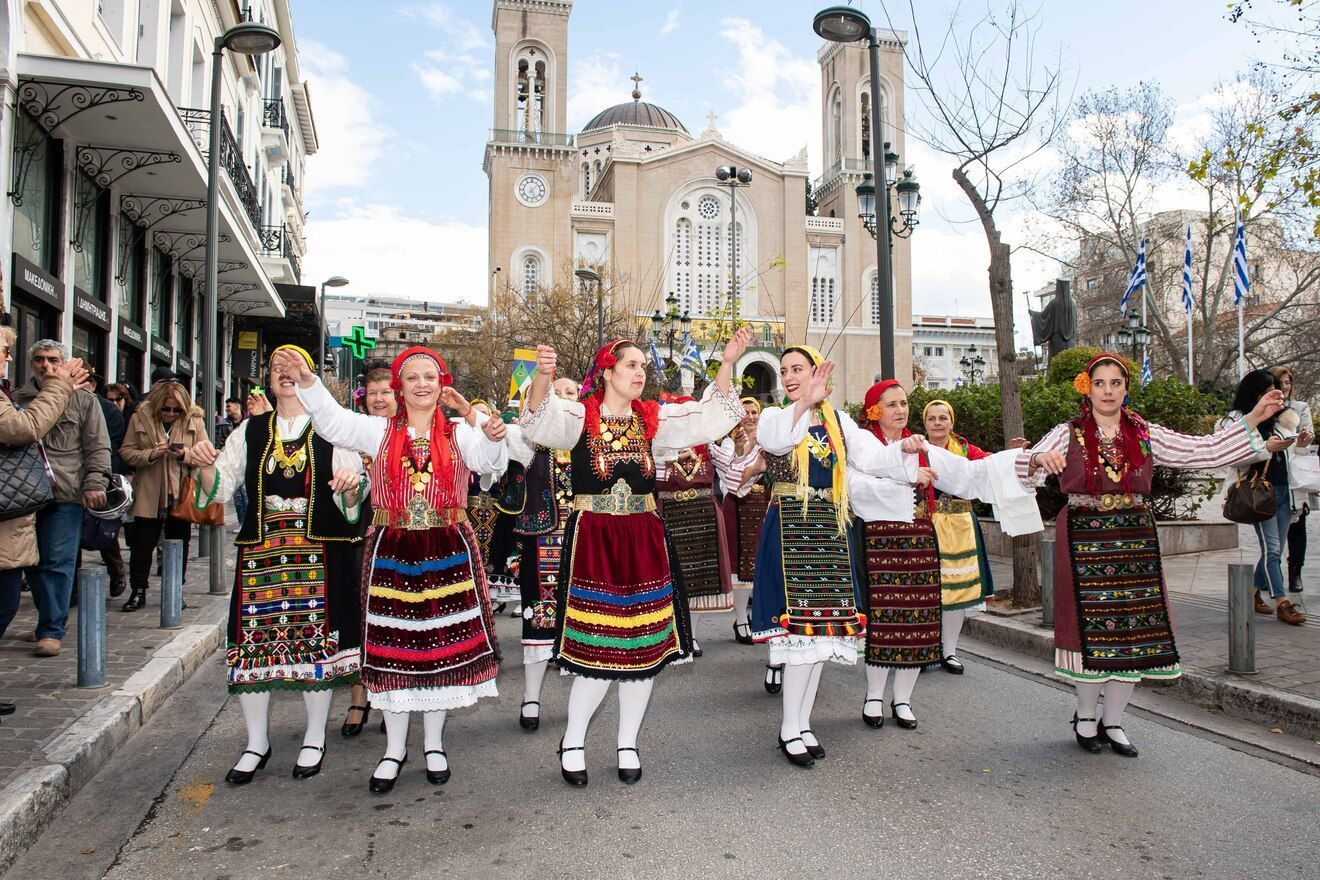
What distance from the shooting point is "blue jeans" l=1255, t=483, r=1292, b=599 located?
769 cm

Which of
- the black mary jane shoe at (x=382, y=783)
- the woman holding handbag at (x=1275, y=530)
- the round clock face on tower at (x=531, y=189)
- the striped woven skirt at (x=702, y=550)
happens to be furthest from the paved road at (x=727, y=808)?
the round clock face on tower at (x=531, y=189)

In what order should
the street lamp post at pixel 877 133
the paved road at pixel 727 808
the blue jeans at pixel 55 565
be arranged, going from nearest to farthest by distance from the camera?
the paved road at pixel 727 808, the blue jeans at pixel 55 565, the street lamp post at pixel 877 133

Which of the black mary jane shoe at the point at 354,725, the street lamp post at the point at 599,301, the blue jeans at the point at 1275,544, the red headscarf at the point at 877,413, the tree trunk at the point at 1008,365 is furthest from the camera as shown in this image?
the street lamp post at the point at 599,301

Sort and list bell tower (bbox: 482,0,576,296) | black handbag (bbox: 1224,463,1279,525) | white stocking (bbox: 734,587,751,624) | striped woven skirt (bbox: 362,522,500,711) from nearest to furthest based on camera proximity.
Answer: striped woven skirt (bbox: 362,522,500,711) < black handbag (bbox: 1224,463,1279,525) < white stocking (bbox: 734,587,751,624) < bell tower (bbox: 482,0,576,296)

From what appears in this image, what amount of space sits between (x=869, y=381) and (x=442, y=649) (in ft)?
176

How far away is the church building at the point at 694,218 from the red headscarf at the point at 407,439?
4642 centimetres

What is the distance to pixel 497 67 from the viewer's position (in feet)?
183

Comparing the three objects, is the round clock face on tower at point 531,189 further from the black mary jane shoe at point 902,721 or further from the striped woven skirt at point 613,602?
the striped woven skirt at point 613,602

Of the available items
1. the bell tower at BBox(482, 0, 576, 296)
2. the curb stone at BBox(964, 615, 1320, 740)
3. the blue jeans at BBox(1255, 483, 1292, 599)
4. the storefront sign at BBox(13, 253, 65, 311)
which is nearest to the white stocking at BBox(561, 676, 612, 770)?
the curb stone at BBox(964, 615, 1320, 740)

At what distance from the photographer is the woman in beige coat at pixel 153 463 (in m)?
8.17

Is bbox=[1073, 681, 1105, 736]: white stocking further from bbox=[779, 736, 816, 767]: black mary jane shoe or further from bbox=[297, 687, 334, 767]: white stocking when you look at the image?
bbox=[297, 687, 334, 767]: white stocking

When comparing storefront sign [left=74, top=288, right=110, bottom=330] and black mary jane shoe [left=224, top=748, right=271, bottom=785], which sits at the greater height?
storefront sign [left=74, top=288, right=110, bottom=330]

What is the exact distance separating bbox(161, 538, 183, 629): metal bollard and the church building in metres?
43.9

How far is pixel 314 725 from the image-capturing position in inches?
179
